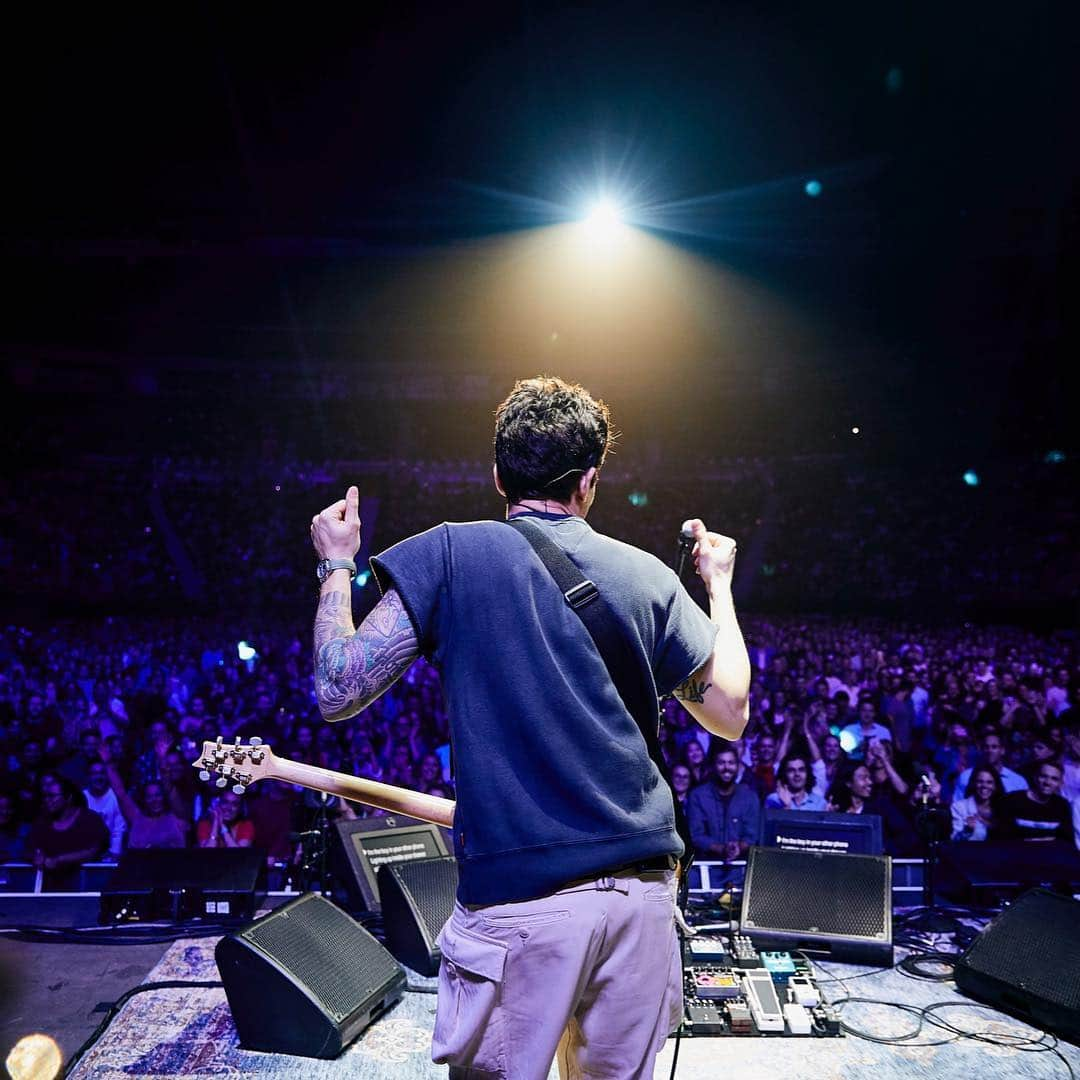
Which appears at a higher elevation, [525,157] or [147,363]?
[525,157]

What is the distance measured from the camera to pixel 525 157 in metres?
6.16

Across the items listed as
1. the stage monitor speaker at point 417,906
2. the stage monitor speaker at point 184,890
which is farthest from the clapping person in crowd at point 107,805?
the stage monitor speaker at point 417,906

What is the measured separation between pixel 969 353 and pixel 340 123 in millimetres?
6599

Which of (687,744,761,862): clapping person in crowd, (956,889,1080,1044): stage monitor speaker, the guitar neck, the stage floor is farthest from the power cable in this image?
(687,744,761,862): clapping person in crowd

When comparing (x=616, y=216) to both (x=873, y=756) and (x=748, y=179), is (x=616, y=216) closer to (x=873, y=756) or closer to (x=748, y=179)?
(x=748, y=179)

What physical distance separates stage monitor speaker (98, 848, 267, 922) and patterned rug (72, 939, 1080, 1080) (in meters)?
0.90

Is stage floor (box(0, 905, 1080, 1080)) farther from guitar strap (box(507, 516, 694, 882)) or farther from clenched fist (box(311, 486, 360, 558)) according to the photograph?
clenched fist (box(311, 486, 360, 558))

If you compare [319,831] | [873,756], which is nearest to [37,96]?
[319,831]

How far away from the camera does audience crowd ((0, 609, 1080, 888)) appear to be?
526 cm

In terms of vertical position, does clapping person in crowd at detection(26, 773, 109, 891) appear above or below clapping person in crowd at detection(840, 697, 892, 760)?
below

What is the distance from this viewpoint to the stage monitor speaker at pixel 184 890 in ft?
13.4

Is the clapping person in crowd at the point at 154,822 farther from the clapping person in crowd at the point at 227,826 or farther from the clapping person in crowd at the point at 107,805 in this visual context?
the clapping person in crowd at the point at 227,826

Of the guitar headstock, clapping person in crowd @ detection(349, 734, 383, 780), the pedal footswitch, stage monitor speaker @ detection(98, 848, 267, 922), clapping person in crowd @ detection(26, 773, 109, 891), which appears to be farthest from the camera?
clapping person in crowd @ detection(349, 734, 383, 780)

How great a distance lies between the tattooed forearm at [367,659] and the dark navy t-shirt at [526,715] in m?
0.02
